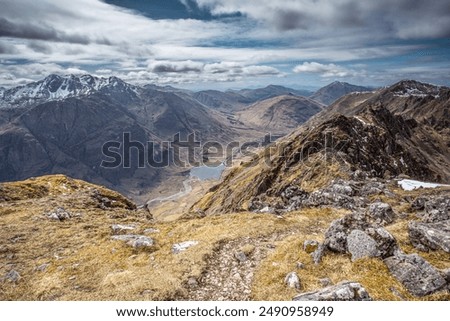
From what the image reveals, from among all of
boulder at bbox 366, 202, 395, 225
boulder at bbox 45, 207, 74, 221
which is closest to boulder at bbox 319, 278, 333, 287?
boulder at bbox 366, 202, 395, 225

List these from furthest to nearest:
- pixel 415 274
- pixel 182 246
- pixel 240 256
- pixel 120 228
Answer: pixel 120 228 < pixel 182 246 < pixel 240 256 < pixel 415 274

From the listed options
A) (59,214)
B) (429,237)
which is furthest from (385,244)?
(59,214)

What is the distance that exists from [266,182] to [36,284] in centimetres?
11329

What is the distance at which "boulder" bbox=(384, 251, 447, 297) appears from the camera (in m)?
18.3

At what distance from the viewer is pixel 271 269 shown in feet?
75.2

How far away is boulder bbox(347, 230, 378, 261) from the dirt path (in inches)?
273

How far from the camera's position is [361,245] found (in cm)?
2242

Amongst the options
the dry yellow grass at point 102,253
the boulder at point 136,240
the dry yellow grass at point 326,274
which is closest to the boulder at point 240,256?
the dry yellow grass at point 326,274

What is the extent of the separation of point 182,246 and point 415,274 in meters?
18.9

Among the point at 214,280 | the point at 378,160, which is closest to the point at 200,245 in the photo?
the point at 214,280

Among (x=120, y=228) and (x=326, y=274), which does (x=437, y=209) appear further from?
(x=120, y=228)
